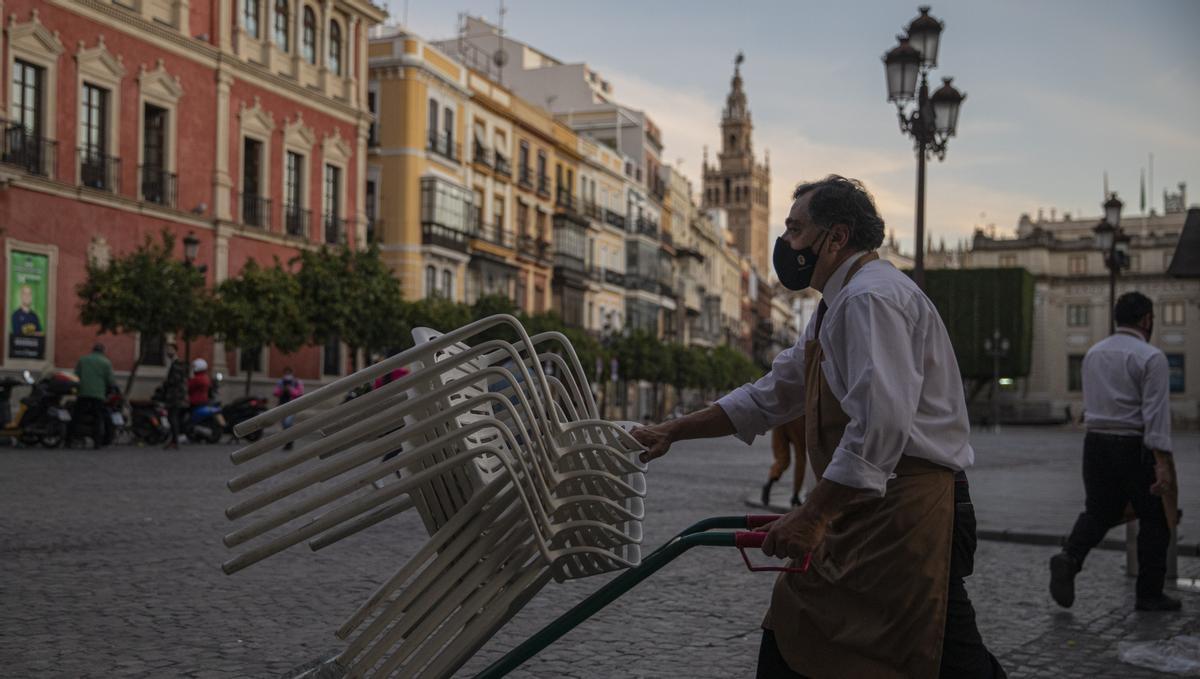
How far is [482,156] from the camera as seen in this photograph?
175ft

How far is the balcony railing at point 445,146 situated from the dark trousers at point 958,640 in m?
46.4

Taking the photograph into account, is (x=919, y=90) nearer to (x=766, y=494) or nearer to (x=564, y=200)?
(x=766, y=494)

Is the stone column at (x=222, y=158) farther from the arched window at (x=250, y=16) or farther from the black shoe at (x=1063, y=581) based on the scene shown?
the black shoe at (x=1063, y=581)

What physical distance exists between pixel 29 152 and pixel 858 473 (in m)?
29.5

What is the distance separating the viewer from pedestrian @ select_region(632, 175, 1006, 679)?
3074 millimetres

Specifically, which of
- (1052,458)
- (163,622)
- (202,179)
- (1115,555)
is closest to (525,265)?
(202,179)

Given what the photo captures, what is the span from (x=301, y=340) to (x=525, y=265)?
26771 millimetres

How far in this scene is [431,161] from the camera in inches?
1921

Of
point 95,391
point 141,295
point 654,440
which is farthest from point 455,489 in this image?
point 141,295

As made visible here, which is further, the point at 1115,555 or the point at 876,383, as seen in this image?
the point at 1115,555

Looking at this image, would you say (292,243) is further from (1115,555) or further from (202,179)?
(1115,555)

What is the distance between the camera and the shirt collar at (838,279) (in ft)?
11.2

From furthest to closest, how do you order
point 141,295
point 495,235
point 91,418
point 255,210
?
1. point 495,235
2. point 255,210
3. point 141,295
4. point 91,418

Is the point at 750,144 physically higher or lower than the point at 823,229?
higher
